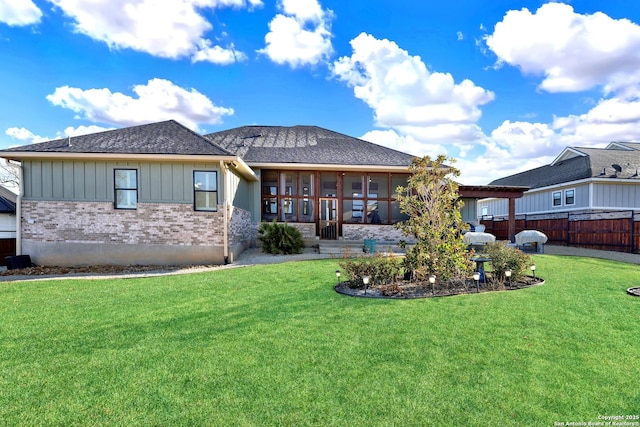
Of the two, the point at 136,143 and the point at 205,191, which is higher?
the point at 136,143

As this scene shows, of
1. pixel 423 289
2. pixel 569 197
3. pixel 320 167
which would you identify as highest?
pixel 320 167

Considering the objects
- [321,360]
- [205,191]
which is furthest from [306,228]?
[321,360]

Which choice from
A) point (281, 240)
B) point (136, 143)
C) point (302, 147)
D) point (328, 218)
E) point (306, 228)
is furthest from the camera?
point (302, 147)

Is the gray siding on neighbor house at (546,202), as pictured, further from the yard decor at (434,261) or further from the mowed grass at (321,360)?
the mowed grass at (321,360)

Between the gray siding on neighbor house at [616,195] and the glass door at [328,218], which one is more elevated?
the gray siding on neighbor house at [616,195]

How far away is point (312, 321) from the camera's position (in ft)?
15.6

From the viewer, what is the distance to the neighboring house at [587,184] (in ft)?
60.9

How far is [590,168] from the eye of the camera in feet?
62.0

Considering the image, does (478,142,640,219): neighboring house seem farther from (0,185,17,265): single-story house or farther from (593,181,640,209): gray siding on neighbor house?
(0,185,17,265): single-story house

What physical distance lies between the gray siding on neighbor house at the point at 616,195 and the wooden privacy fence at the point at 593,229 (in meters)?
1.39

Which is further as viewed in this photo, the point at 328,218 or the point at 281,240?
the point at 328,218

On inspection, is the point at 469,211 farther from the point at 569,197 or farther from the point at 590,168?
the point at 590,168

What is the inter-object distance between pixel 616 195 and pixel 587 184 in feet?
5.93

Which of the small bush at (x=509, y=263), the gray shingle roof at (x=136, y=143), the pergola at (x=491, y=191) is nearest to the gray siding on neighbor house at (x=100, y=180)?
the gray shingle roof at (x=136, y=143)
